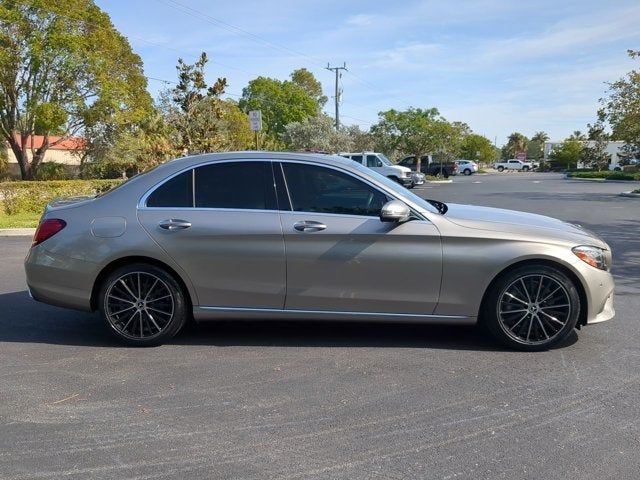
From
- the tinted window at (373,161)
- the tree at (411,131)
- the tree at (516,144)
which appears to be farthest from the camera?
the tree at (516,144)

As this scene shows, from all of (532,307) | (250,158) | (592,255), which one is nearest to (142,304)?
(250,158)

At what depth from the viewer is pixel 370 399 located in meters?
3.97

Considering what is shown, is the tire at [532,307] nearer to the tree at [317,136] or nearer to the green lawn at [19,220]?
the green lawn at [19,220]

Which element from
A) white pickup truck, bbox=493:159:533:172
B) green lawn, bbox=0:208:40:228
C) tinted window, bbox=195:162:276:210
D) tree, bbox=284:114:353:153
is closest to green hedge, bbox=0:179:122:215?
green lawn, bbox=0:208:40:228

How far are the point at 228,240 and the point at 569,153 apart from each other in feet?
256

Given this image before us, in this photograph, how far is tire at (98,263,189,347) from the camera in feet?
16.3

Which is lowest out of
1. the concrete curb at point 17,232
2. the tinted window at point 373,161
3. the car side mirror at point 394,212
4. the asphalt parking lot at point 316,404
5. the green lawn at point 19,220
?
the asphalt parking lot at point 316,404

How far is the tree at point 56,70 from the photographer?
24.2 m

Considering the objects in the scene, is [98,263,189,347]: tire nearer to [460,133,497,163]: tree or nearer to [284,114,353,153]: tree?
[284,114,353,153]: tree

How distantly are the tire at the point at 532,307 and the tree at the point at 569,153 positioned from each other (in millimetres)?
72340

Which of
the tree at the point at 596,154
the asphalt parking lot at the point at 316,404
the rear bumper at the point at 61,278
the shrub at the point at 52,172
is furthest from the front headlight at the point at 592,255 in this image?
the tree at the point at 596,154

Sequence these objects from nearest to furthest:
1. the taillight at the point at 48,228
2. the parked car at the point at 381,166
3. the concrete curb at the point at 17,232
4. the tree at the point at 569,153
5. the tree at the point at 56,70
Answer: the taillight at the point at 48,228, the concrete curb at the point at 17,232, the tree at the point at 56,70, the parked car at the point at 381,166, the tree at the point at 569,153

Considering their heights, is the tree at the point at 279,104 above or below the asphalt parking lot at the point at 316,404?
above

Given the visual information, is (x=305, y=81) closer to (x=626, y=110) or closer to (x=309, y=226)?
(x=626, y=110)
